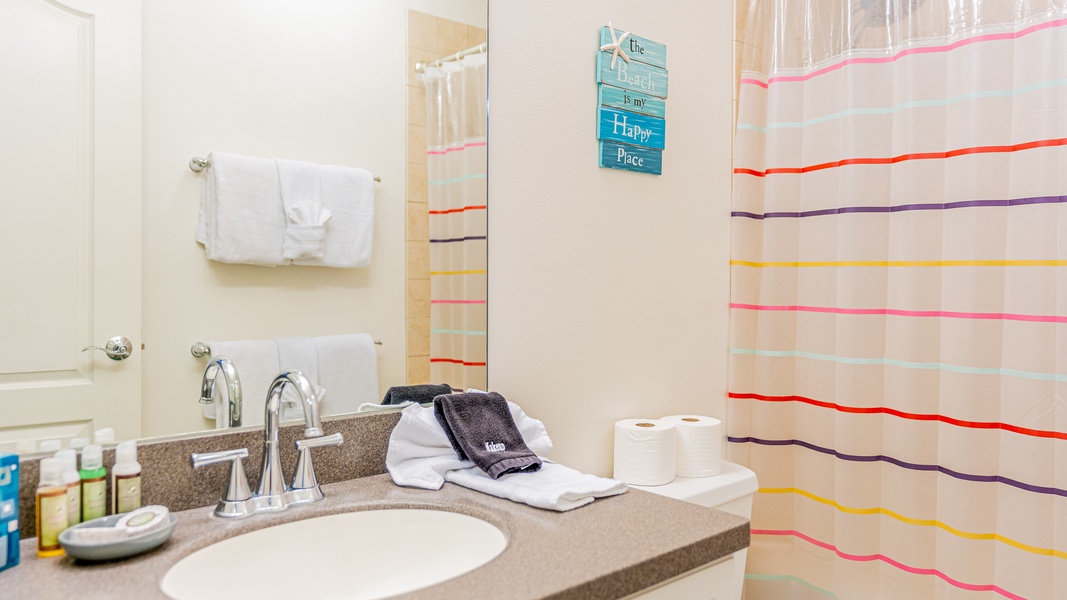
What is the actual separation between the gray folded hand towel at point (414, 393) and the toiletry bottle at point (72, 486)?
502 mm

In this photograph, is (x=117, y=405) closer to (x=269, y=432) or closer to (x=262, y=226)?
(x=269, y=432)

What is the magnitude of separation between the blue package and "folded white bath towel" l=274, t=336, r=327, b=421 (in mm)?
390

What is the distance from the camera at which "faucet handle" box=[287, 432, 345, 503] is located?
1.12 m

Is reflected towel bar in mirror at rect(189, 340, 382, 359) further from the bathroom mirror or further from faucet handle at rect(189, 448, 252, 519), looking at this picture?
faucet handle at rect(189, 448, 252, 519)

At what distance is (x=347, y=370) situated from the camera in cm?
127

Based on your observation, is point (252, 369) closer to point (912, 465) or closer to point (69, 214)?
point (69, 214)

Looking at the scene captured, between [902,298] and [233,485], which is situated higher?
[902,298]

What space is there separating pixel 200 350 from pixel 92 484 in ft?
0.80

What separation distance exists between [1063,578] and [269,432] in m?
1.51

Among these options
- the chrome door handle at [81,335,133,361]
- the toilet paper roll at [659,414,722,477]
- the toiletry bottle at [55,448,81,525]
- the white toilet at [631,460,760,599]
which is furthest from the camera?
the toilet paper roll at [659,414,722,477]

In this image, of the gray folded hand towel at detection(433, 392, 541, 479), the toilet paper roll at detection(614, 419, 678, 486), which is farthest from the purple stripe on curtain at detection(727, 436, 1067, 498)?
the gray folded hand towel at detection(433, 392, 541, 479)

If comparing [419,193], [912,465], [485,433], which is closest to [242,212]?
[419,193]

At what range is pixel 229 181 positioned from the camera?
113cm

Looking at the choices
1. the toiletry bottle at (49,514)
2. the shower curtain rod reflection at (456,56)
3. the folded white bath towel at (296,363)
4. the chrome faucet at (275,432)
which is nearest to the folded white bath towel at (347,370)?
the folded white bath towel at (296,363)
